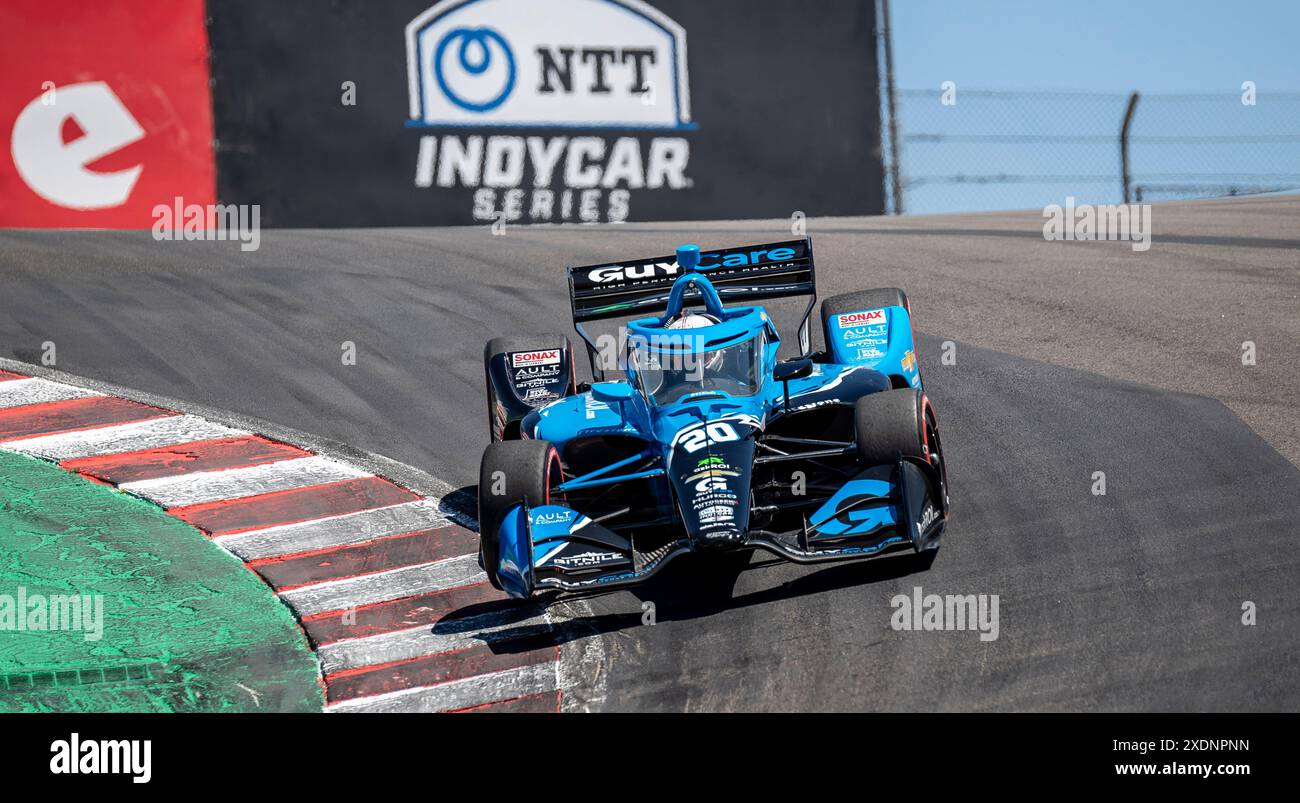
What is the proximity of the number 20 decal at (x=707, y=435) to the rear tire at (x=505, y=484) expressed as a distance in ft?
2.17

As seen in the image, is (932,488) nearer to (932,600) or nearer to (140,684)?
(932,600)

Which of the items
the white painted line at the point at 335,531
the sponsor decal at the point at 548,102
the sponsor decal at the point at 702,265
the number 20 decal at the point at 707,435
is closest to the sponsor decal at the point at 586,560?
the number 20 decal at the point at 707,435

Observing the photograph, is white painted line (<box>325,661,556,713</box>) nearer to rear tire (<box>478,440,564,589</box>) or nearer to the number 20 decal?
rear tire (<box>478,440,564,589</box>)

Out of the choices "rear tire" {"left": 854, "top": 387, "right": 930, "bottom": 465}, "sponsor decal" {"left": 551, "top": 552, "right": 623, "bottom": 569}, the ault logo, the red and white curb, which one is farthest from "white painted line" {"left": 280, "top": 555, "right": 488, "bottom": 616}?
the ault logo

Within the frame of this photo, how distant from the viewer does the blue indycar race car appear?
5992 millimetres

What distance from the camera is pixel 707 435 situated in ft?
20.4

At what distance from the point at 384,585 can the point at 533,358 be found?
1.81m

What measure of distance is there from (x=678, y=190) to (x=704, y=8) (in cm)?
247

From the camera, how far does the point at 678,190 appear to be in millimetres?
18359
